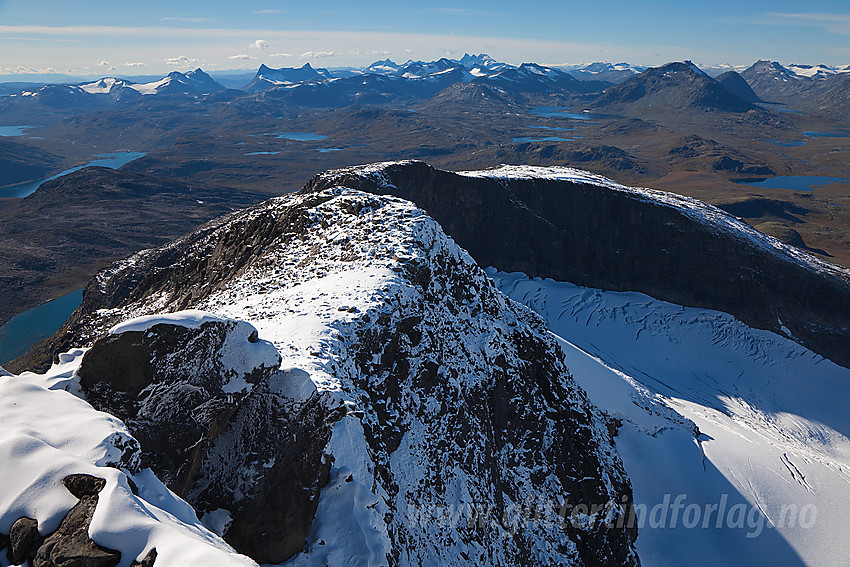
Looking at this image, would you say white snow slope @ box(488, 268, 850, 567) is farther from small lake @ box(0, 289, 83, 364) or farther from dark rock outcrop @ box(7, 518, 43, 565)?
small lake @ box(0, 289, 83, 364)

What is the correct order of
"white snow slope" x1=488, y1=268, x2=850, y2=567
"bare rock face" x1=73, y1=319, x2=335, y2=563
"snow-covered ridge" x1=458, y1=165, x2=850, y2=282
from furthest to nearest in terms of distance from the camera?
"snow-covered ridge" x1=458, y1=165, x2=850, y2=282
"white snow slope" x1=488, y1=268, x2=850, y2=567
"bare rock face" x1=73, y1=319, x2=335, y2=563

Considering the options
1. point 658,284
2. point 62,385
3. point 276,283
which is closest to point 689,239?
point 658,284

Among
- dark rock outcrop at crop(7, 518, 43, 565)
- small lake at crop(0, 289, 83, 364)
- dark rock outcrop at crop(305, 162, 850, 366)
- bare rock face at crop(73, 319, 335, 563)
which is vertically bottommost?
small lake at crop(0, 289, 83, 364)

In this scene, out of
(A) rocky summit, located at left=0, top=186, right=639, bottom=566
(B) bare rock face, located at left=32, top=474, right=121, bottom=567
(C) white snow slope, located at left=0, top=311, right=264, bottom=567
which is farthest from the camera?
(A) rocky summit, located at left=0, top=186, right=639, bottom=566

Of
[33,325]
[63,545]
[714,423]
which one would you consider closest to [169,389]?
[63,545]

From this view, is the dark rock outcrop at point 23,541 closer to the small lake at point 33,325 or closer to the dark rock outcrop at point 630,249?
the dark rock outcrop at point 630,249

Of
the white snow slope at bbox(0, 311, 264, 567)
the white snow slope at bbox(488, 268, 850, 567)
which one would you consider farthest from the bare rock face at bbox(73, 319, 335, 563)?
the white snow slope at bbox(488, 268, 850, 567)

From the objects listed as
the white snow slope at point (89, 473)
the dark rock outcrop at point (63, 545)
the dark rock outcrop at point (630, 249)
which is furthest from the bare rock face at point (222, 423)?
the dark rock outcrop at point (630, 249)
